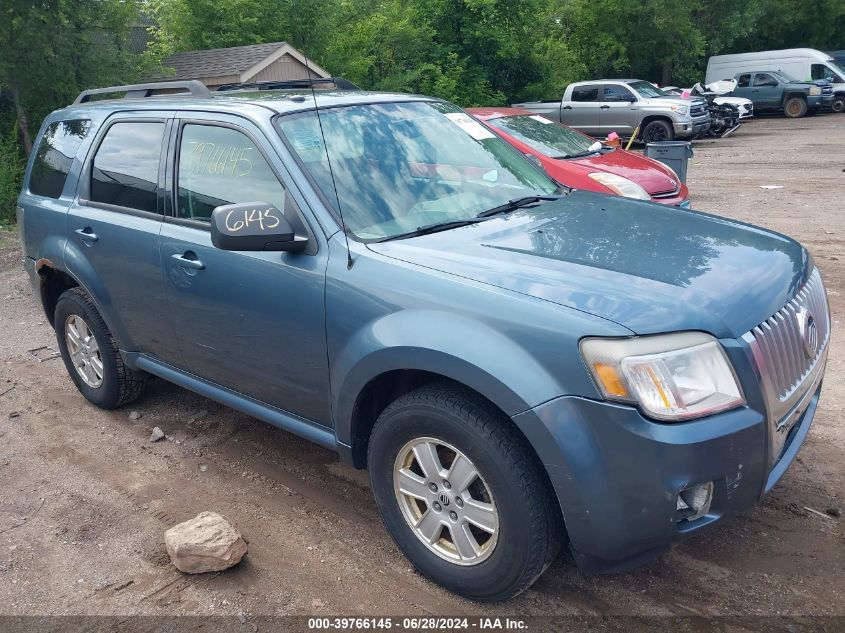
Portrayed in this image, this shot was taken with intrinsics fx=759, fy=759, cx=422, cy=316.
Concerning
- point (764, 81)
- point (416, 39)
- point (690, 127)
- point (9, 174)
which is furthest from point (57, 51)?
point (764, 81)

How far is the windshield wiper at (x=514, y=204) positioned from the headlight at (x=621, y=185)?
4.43 m

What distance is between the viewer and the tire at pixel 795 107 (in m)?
26.6

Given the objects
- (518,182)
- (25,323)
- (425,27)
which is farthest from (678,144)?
(425,27)

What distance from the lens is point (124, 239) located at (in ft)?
13.5

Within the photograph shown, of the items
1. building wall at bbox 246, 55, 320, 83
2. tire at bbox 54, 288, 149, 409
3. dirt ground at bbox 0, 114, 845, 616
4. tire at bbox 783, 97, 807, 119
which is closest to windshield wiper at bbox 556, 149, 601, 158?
dirt ground at bbox 0, 114, 845, 616

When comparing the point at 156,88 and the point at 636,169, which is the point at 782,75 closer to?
the point at 636,169

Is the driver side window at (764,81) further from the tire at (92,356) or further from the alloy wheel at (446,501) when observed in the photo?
the alloy wheel at (446,501)

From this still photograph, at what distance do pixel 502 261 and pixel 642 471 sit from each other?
0.93 m

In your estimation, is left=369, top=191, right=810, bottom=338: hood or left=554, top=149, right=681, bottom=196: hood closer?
left=369, top=191, right=810, bottom=338: hood

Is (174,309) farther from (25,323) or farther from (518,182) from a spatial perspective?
(25,323)

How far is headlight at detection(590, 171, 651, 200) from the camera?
802 cm

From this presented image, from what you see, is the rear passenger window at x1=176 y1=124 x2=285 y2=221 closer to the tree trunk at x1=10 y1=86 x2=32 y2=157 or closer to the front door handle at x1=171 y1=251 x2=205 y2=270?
the front door handle at x1=171 y1=251 x2=205 y2=270

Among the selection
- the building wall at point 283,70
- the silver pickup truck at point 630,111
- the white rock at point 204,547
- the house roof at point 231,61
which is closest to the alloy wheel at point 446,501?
the white rock at point 204,547

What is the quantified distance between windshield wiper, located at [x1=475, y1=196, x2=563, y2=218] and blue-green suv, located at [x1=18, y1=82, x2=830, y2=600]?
0.02 m
